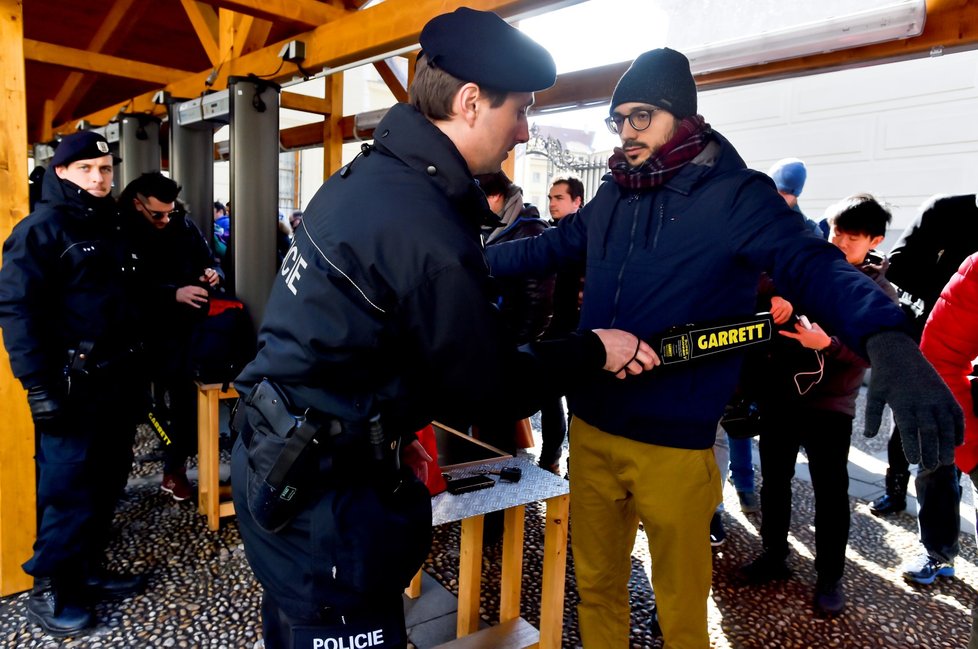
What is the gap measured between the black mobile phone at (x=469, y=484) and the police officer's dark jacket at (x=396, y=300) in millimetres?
921

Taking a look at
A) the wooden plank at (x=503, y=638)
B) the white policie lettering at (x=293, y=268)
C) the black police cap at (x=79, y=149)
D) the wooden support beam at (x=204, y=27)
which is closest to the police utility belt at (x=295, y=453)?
the white policie lettering at (x=293, y=268)

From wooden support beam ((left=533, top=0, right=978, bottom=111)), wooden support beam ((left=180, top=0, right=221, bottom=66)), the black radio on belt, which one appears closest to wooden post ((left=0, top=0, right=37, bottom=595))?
the black radio on belt

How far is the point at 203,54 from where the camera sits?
833 cm

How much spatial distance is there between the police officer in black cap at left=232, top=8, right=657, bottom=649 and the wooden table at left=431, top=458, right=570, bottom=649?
2.57 ft

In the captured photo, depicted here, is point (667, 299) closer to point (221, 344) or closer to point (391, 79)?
point (221, 344)

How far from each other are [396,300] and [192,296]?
3036mm

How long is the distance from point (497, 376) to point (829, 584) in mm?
2464

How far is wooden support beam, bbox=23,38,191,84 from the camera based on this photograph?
6.54 m

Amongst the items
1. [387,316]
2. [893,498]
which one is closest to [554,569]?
[387,316]

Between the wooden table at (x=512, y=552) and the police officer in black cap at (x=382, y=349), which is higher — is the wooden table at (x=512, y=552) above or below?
below

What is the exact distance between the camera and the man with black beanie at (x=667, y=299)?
5.49ft

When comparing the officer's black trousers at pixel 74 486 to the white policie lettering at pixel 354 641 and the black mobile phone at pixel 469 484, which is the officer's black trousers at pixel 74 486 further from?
the white policie lettering at pixel 354 641

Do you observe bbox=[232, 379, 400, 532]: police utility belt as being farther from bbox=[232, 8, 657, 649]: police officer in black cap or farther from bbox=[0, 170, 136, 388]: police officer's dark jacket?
bbox=[0, 170, 136, 388]: police officer's dark jacket

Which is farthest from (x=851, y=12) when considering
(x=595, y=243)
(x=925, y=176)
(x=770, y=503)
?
(x=925, y=176)
